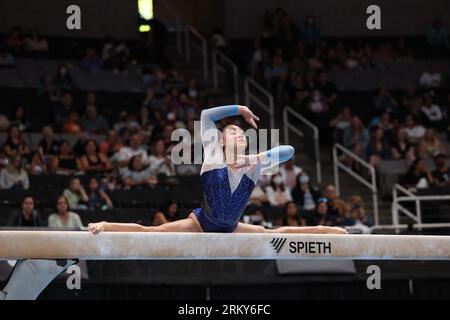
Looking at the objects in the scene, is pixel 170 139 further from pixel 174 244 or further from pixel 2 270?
pixel 174 244

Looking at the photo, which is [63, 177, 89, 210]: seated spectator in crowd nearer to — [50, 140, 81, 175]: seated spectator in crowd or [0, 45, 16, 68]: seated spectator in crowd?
[50, 140, 81, 175]: seated spectator in crowd

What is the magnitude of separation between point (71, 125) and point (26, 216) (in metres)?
3.24

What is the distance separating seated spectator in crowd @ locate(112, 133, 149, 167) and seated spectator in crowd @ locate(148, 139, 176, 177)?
4.1 inches

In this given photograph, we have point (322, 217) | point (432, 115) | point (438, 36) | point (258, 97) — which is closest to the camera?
point (322, 217)

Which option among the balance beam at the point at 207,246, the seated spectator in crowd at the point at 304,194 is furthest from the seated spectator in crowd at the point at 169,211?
the balance beam at the point at 207,246

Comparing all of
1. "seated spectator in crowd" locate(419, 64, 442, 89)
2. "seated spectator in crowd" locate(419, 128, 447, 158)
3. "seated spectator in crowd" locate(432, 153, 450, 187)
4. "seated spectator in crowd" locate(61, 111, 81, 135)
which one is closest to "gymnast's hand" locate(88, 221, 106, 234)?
"seated spectator in crowd" locate(61, 111, 81, 135)

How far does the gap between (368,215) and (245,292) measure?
333 cm

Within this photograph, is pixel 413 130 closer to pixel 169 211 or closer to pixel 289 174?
pixel 289 174

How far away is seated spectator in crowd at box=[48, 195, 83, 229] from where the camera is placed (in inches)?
395

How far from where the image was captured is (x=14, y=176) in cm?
1119

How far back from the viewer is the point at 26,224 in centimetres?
995

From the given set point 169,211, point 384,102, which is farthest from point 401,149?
point 169,211

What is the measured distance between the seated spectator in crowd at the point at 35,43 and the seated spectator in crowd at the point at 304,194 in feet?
17.6

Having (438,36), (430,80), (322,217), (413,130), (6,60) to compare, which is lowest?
(322,217)
